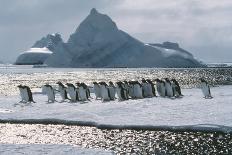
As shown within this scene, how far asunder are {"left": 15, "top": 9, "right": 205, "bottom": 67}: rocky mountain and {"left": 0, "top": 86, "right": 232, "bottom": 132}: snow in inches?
3756

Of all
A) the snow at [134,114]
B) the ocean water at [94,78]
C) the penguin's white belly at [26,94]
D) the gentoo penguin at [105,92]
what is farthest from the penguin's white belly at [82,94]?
the ocean water at [94,78]

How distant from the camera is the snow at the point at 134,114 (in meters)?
16.8

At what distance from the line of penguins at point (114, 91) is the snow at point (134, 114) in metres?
1.40

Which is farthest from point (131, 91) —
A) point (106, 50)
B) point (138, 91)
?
point (106, 50)

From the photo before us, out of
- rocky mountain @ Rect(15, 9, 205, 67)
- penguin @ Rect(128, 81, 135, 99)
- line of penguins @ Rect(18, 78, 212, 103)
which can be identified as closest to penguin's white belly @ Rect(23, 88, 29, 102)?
line of penguins @ Rect(18, 78, 212, 103)

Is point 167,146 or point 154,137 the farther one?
point 154,137

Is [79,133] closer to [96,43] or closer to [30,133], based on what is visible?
[30,133]

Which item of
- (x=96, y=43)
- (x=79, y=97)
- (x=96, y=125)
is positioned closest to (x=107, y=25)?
(x=96, y=43)

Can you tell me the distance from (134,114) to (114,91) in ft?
23.0

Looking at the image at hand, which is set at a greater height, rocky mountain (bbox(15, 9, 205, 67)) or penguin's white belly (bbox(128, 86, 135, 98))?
rocky mountain (bbox(15, 9, 205, 67))

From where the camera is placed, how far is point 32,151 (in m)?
12.0

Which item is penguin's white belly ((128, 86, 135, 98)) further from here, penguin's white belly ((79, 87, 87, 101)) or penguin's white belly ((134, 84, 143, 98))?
penguin's white belly ((79, 87, 87, 101))

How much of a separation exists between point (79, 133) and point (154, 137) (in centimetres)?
285

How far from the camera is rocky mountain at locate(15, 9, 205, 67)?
119m
